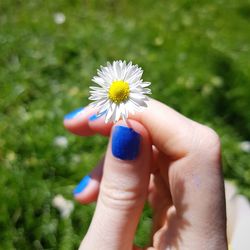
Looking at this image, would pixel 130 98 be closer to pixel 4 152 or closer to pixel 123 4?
pixel 4 152

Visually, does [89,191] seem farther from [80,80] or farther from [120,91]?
[80,80]

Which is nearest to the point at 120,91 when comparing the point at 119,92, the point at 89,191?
the point at 119,92

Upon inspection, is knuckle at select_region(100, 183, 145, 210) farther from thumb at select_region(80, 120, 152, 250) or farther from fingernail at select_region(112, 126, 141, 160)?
fingernail at select_region(112, 126, 141, 160)

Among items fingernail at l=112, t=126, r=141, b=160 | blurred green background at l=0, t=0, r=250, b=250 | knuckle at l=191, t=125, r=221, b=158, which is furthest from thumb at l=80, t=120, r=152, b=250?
blurred green background at l=0, t=0, r=250, b=250

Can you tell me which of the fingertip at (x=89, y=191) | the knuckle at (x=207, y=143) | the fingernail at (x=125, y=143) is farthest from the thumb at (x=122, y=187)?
the fingertip at (x=89, y=191)

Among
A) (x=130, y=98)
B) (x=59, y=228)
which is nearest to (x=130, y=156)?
(x=130, y=98)

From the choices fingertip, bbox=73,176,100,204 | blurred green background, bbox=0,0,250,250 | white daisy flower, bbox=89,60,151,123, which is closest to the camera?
white daisy flower, bbox=89,60,151,123
